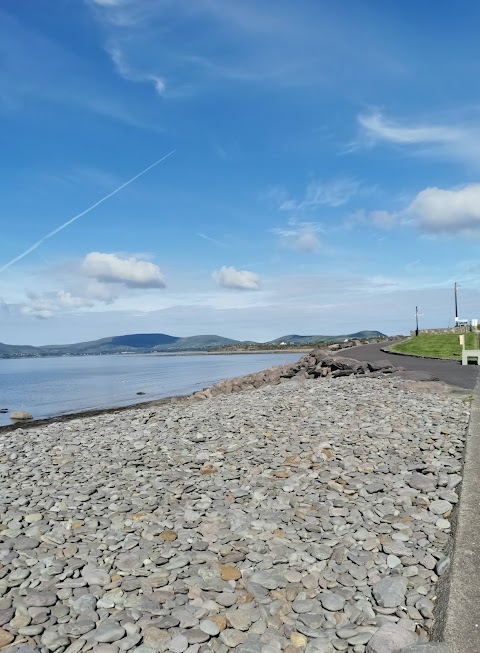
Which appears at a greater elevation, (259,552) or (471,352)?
(471,352)

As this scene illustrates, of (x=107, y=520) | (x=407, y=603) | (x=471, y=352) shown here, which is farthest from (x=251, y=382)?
(x=407, y=603)

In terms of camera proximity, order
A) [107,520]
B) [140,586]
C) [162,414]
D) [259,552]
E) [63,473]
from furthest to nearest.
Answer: [162,414] < [63,473] < [107,520] < [259,552] < [140,586]

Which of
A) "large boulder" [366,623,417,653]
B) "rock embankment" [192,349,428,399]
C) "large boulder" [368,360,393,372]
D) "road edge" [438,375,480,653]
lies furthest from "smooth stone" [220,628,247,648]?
"large boulder" [368,360,393,372]

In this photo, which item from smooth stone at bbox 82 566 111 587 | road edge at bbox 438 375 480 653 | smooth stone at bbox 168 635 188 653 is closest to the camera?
road edge at bbox 438 375 480 653

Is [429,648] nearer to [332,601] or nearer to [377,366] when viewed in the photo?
[332,601]

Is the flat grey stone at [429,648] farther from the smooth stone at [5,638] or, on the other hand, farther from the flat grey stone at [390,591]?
the smooth stone at [5,638]

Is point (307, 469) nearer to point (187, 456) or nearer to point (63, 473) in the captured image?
point (187, 456)

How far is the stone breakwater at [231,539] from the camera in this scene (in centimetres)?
391

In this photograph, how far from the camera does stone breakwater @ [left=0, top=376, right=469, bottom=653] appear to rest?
12.8ft

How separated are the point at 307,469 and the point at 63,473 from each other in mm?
4043

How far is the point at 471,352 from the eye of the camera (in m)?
24.3

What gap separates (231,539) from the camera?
211 inches

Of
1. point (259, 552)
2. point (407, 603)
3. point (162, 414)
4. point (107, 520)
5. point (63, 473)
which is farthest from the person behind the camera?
point (162, 414)

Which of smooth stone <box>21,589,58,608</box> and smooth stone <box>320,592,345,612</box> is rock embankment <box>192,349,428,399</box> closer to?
smooth stone <box>320,592,345,612</box>
